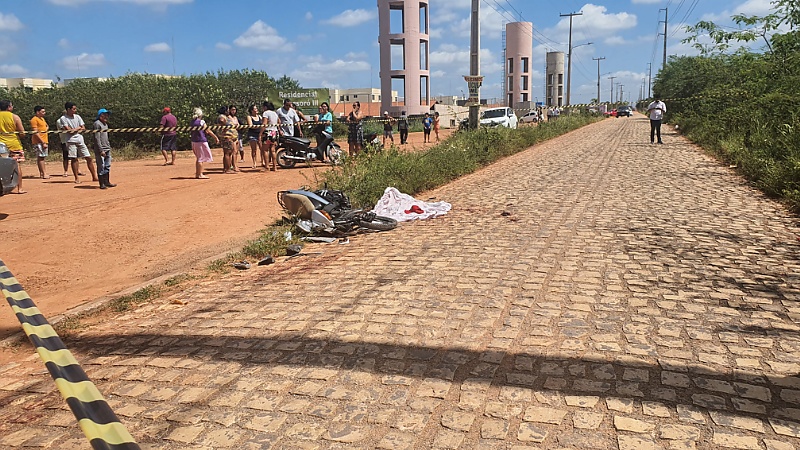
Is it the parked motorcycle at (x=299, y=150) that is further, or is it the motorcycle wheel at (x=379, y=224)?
the parked motorcycle at (x=299, y=150)

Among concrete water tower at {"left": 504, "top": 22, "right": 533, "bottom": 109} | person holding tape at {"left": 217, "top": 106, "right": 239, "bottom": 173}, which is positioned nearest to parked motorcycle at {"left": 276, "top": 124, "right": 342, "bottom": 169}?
person holding tape at {"left": 217, "top": 106, "right": 239, "bottom": 173}

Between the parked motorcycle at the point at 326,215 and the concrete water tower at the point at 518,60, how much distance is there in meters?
63.7

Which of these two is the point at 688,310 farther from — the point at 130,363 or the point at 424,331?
the point at 130,363

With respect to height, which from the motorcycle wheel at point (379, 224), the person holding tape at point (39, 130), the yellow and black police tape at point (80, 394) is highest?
the person holding tape at point (39, 130)

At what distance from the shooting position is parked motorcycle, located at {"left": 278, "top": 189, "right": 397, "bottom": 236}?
7.62 m

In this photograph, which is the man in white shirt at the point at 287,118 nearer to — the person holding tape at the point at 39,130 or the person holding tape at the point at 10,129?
the person holding tape at the point at 39,130

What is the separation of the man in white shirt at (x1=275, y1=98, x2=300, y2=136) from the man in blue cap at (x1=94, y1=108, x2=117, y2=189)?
4266 millimetres

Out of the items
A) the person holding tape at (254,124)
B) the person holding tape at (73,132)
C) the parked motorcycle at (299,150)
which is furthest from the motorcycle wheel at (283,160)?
the person holding tape at (73,132)

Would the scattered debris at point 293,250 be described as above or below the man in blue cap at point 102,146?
below

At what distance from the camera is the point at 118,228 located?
28.2 ft

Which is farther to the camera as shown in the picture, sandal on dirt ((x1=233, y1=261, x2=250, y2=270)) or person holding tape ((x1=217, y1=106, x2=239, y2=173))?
person holding tape ((x1=217, y1=106, x2=239, y2=173))

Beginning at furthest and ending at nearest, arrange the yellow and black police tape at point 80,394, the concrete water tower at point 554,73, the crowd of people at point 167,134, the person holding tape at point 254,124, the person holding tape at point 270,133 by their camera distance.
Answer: the concrete water tower at point 554,73
the person holding tape at point 270,133
the person holding tape at point 254,124
the crowd of people at point 167,134
the yellow and black police tape at point 80,394

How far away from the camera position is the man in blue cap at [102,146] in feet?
38.7

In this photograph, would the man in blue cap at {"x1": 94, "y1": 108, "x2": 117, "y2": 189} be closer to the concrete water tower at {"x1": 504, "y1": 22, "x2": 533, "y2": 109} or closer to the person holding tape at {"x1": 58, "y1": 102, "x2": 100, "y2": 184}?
the person holding tape at {"x1": 58, "y1": 102, "x2": 100, "y2": 184}
